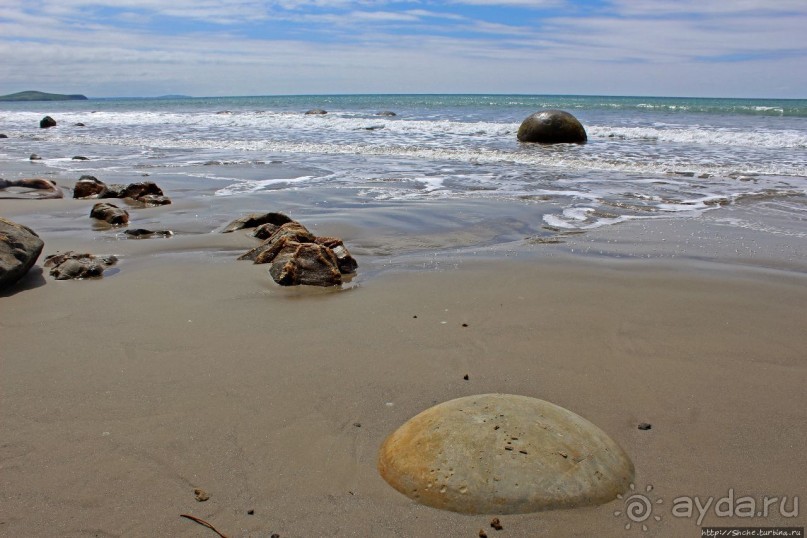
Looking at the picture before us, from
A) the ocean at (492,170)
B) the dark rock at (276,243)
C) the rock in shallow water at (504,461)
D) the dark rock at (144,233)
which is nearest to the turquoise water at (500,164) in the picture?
the ocean at (492,170)

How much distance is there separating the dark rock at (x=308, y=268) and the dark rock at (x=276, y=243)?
0.32 meters

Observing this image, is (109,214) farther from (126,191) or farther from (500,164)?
(500,164)

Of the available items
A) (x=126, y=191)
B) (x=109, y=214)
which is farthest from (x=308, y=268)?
(x=126, y=191)

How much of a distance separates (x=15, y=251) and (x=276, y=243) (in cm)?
179

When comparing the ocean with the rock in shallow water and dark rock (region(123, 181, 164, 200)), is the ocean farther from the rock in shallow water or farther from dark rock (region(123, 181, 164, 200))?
the rock in shallow water

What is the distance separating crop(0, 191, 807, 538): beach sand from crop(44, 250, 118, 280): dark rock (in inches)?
5.1

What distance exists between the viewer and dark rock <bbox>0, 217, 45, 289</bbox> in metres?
4.26

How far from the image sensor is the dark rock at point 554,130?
16375 millimetres

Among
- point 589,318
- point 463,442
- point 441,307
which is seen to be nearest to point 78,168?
point 441,307

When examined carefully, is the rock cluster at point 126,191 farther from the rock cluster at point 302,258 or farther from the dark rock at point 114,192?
the rock cluster at point 302,258

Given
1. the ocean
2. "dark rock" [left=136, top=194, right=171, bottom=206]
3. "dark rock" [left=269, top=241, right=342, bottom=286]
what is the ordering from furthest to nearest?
"dark rock" [left=136, top=194, right=171, bottom=206], the ocean, "dark rock" [left=269, top=241, right=342, bottom=286]

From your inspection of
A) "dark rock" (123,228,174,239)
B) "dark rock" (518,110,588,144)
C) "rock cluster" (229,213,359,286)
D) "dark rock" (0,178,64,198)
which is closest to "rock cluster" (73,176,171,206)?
"dark rock" (0,178,64,198)

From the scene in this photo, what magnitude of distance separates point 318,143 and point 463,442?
15.0 meters

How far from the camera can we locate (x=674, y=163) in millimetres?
11820
